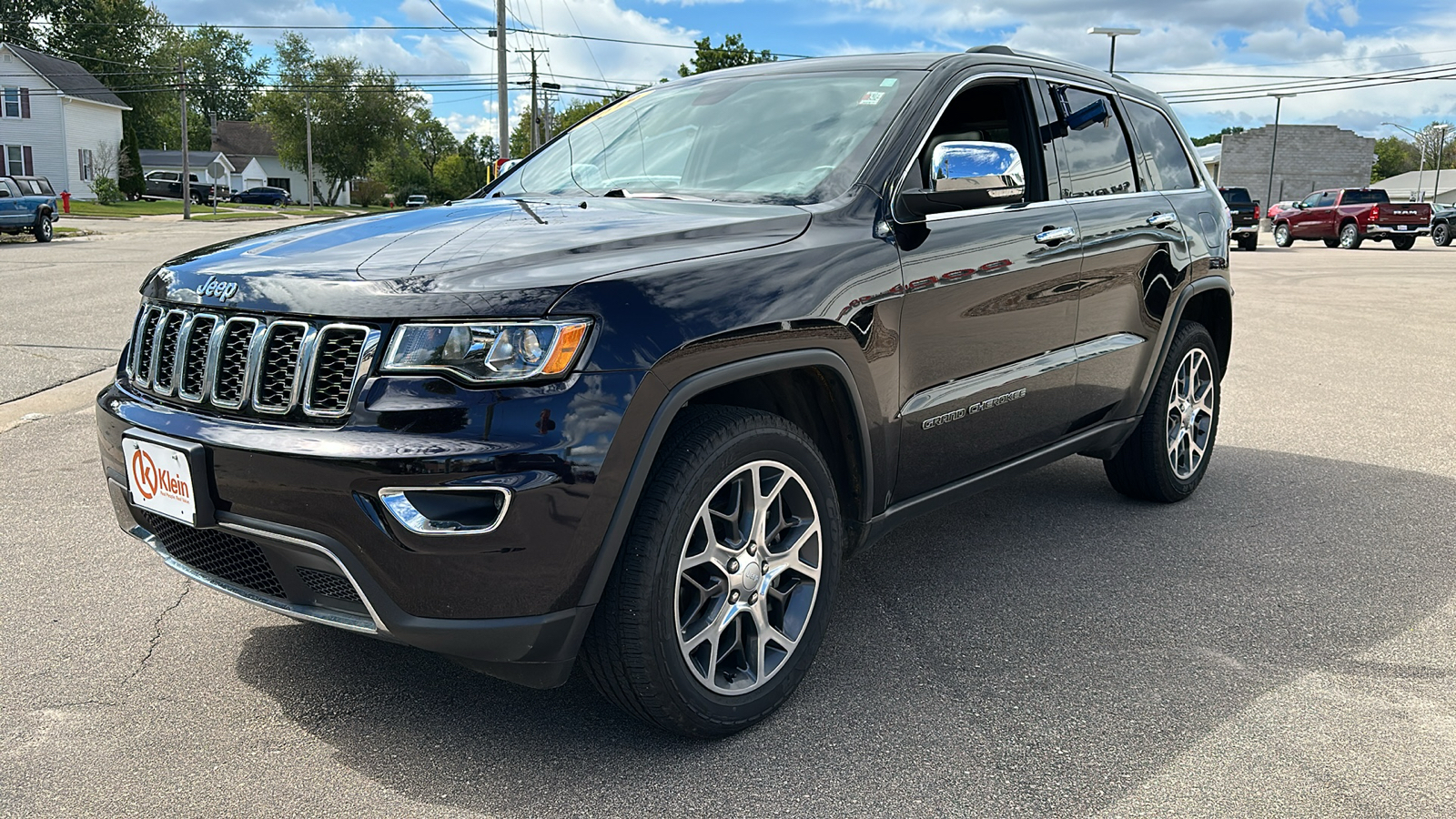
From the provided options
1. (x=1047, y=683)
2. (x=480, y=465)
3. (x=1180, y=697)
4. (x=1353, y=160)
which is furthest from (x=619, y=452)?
(x=1353, y=160)

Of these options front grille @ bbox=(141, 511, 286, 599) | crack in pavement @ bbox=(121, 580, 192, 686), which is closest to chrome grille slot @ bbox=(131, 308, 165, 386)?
front grille @ bbox=(141, 511, 286, 599)

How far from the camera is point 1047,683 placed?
→ 3.33 metres

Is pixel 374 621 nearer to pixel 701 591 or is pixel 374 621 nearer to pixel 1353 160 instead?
pixel 701 591

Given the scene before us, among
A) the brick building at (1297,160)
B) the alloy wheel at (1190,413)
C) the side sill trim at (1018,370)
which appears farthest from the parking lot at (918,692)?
the brick building at (1297,160)

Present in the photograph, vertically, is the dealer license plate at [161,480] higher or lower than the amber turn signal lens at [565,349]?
lower

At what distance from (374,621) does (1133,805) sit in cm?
180

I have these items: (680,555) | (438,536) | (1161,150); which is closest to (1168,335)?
(1161,150)

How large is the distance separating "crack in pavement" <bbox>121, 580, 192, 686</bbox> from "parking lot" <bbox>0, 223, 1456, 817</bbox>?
11 millimetres

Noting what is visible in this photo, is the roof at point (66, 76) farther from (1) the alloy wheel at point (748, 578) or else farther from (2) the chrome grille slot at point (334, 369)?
(1) the alloy wheel at point (748, 578)

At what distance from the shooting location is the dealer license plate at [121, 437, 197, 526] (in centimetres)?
269

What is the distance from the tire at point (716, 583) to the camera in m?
2.67

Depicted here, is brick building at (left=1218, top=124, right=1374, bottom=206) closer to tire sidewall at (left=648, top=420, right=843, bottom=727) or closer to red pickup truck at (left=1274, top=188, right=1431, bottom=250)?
red pickup truck at (left=1274, top=188, right=1431, bottom=250)

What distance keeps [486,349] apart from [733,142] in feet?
5.36

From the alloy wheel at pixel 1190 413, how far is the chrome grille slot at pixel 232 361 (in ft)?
12.5
